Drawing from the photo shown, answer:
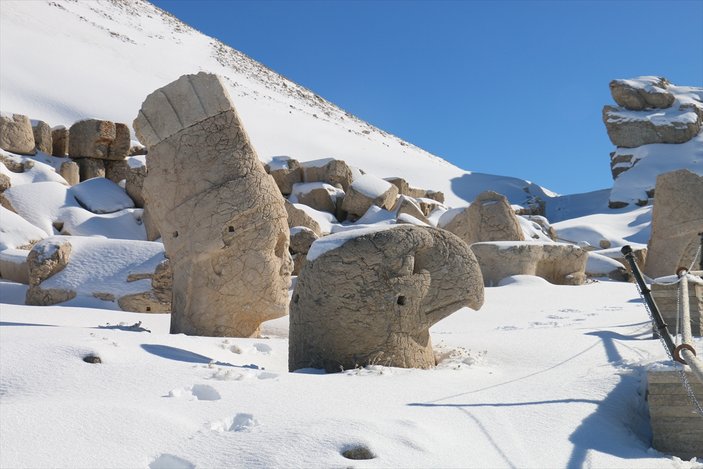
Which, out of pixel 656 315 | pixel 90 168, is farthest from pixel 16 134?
pixel 656 315

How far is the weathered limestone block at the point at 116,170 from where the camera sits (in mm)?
18469

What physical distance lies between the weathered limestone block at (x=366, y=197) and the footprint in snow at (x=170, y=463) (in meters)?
15.5

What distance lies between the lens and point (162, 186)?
6.25 meters

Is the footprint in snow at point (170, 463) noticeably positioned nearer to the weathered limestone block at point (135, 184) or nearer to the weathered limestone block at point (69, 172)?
the weathered limestone block at point (135, 184)

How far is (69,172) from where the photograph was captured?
17.7m

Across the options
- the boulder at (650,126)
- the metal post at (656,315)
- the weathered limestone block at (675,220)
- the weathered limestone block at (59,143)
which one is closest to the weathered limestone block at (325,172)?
the weathered limestone block at (59,143)

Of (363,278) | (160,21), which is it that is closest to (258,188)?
(363,278)

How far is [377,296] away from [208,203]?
2.12 m

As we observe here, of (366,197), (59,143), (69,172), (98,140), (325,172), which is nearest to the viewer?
(69,172)

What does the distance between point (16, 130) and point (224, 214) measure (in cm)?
1372

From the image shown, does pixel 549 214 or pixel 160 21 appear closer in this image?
pixel 549 214

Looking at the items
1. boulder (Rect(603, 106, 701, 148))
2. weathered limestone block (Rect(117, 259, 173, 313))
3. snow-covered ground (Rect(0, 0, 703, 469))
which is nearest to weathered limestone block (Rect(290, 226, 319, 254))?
Result: snow-covered ground (Rect(0, 0, 703, 469))

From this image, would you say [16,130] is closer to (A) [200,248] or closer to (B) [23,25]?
(A) [200,248]

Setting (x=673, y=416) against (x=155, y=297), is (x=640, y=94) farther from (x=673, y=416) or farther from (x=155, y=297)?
(x=673, y=416)
